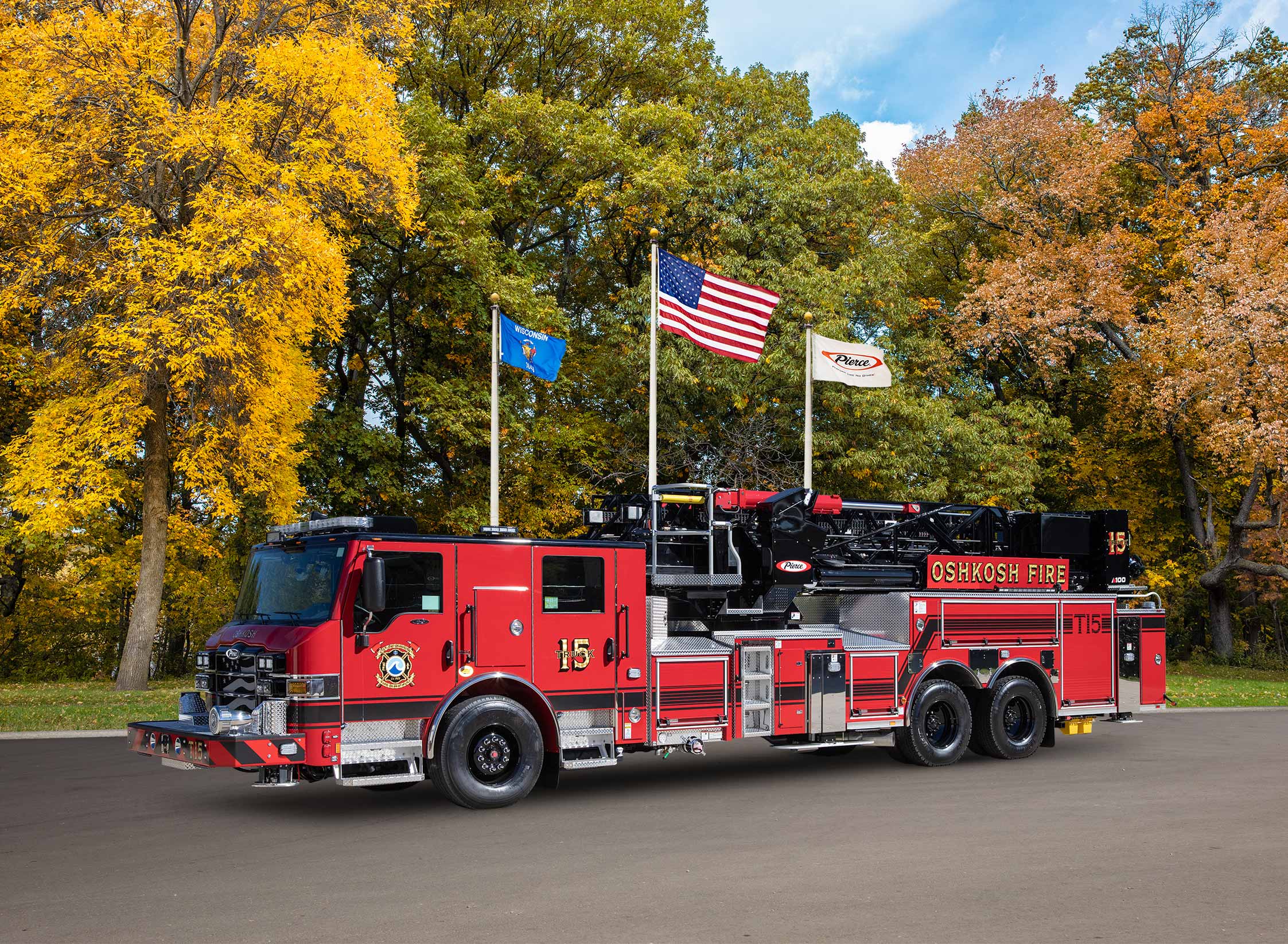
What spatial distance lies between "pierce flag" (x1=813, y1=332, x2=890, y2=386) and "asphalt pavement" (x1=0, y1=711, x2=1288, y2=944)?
858 centimetres

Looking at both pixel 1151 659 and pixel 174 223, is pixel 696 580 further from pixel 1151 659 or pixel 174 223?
pixel 174 223

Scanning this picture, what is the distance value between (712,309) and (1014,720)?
8.80m

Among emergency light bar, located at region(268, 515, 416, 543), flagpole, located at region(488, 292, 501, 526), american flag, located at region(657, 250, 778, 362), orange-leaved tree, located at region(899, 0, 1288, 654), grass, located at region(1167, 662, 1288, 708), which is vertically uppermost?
orange-leaved tree, located at region(899, 0, 1288, 654)

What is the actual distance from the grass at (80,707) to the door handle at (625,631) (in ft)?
27.7

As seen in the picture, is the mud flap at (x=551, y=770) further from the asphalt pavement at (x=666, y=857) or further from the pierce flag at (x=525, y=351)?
the pierce flag at (x=525, y=351)

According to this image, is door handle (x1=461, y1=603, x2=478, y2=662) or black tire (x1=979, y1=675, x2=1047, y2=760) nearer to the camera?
door handle (x1=461, y1=603, x2=478, y2=662)

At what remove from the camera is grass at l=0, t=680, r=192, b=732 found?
17.7m

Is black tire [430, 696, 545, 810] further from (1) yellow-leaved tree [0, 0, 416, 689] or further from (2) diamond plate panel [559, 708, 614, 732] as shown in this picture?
(1) yellow-leaved tree [0, 0, 416, 689]

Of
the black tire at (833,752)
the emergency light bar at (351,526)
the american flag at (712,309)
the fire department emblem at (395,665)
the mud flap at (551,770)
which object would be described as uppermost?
the american flag at (712,309)

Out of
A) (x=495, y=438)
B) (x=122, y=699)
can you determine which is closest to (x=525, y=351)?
(x=495, y=438)

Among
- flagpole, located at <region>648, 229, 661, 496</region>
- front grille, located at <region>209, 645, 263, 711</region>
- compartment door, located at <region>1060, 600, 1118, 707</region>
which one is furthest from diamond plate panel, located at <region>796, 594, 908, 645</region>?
front grille, located at <region>209, 645, 263, 711</region>

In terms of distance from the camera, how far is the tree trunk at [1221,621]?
38750 millimetres

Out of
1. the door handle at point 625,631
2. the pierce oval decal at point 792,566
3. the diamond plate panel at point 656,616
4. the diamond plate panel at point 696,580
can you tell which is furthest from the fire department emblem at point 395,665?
the pierce oval decal at point 792,566

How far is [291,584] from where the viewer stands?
10953mm
